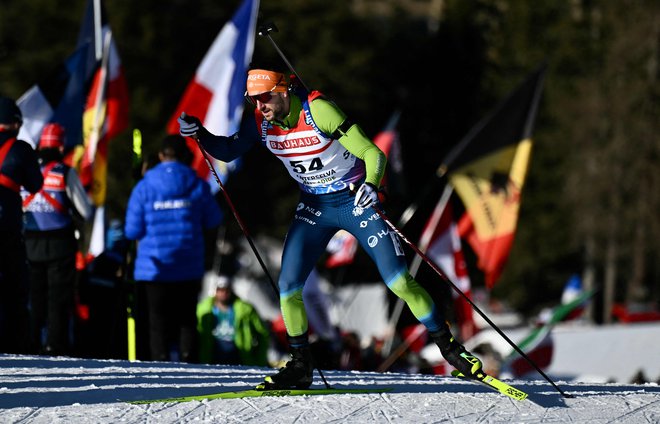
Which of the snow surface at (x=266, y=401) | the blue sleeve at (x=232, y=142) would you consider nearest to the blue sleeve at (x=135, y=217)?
the snow surface at (x=266, y=401)

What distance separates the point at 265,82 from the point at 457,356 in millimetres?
1857

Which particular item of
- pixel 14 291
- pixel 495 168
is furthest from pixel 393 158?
pixel 14 291

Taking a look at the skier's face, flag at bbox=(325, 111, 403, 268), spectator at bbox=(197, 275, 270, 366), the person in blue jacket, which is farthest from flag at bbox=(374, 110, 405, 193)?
the skier's face

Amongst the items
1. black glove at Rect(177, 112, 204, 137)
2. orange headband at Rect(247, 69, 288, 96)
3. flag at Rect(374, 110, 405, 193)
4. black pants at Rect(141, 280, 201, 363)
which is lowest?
flag at Rect(374, 110, 405, 193)

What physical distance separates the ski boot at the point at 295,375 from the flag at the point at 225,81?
6.13m

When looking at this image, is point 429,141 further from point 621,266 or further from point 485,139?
point 485,139

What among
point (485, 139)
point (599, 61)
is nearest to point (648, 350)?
point (485, 139)

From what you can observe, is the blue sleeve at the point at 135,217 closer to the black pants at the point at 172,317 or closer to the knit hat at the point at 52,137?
the black pants at the point at 172,317

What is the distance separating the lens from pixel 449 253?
51.0ft

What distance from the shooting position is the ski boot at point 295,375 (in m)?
7.70

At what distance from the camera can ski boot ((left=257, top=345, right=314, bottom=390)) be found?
770 cm

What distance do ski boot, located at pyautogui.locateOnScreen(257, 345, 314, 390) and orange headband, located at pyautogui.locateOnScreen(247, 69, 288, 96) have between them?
1497 mm

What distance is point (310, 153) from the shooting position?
7504mm

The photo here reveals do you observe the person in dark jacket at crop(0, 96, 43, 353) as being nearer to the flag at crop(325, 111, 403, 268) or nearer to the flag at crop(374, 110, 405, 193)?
the flag at crop(325, 111, 403, 268)
